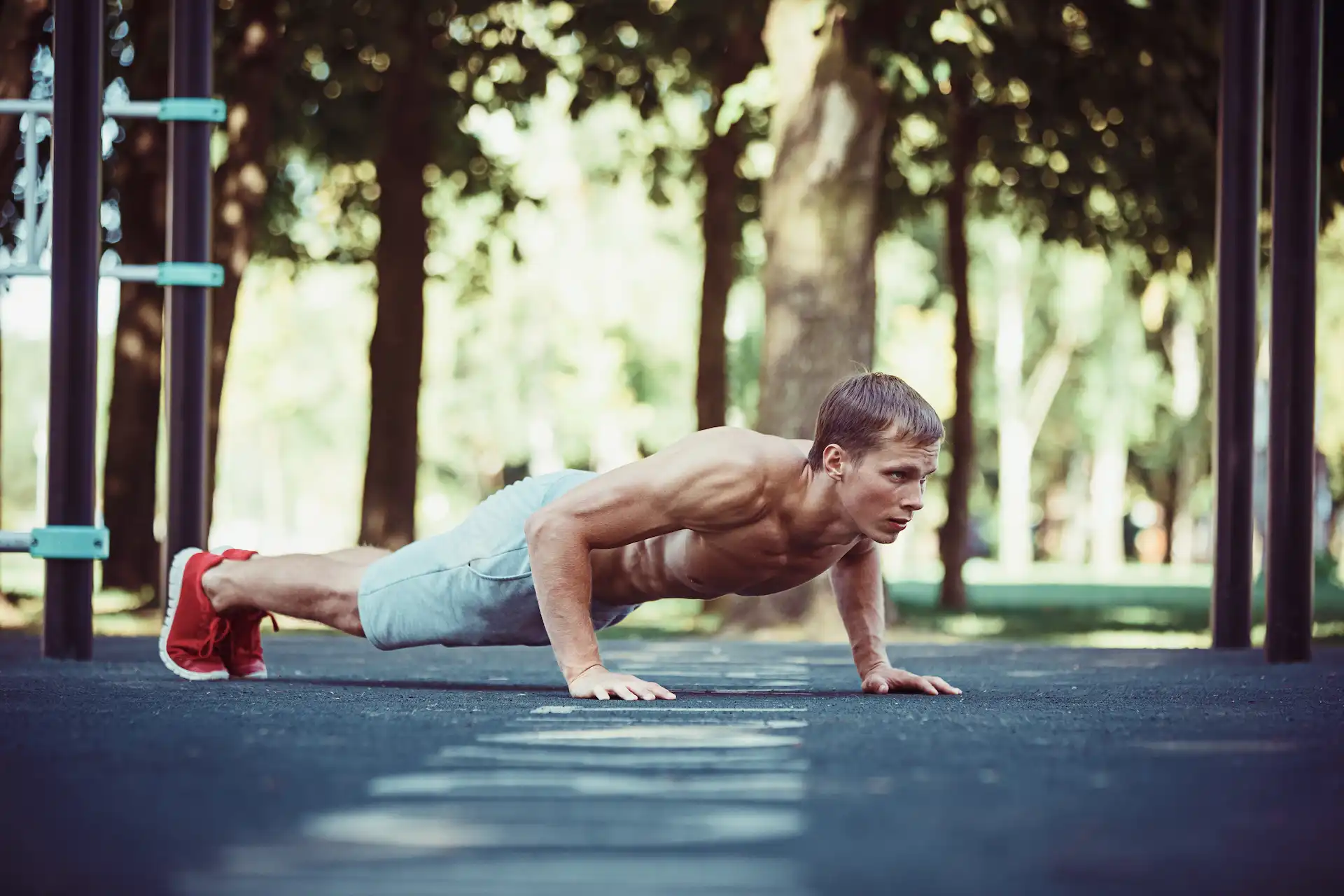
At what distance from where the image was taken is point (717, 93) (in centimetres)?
1402

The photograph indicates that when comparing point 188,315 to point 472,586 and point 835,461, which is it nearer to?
point 472,586

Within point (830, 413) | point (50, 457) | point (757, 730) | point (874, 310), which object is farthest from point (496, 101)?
point (757, 730)

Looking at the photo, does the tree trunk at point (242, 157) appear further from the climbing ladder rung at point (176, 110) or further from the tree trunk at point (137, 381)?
the climbing ladder rung at point (176, 110)

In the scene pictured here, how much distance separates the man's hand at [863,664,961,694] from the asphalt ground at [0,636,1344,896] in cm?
17

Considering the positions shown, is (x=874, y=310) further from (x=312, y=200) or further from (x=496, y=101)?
(x=312, y=200)

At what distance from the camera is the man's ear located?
4.62 meters

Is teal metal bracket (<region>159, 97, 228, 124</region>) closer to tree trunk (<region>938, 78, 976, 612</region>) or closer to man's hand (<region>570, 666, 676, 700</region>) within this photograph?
man's hand (<region>570, 666, 676, 700</region>)

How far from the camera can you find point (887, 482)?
14.9ft

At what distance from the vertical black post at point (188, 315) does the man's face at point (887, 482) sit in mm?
3222

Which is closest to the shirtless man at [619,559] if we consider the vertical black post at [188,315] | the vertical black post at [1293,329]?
the vertical black post at [188,315]

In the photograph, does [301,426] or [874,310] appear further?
[301,426]

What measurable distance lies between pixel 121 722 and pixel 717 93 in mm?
10910

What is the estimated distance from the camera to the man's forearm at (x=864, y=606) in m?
5.24

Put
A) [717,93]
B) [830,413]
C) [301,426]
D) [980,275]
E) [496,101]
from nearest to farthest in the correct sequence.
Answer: [830,413]
[717,93]
[496,101]
[980,275]
[301,426]
